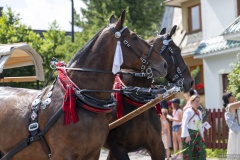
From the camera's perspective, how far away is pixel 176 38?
2412 cm

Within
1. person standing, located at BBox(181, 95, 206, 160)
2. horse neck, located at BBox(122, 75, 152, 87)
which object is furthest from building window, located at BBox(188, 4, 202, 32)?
horse neck, located at BBox(122, 75, 152, 87)

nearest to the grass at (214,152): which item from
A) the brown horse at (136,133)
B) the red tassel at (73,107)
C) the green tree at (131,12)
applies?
the brown horse at (136,133)

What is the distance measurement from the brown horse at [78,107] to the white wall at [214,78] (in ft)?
43.0

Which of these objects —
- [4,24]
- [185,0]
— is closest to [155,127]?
[4,24]

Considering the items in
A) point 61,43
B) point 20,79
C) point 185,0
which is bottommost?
point 20,79

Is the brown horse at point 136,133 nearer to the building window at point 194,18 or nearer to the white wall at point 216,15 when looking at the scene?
the white wall at point 216,15

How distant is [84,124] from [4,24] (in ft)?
34.8

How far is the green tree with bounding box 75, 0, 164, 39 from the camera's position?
21.3 metres

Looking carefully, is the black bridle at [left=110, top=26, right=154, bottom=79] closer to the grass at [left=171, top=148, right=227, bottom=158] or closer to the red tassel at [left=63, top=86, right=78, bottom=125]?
the red tassel at [left=63, top=86, right=78, bottom=125]

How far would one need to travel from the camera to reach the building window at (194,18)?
21.2m

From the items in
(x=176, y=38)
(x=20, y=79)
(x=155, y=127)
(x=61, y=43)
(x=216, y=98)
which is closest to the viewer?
(x=155, y=127)

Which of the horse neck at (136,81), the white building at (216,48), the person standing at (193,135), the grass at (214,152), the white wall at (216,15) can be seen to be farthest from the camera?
the white wall at (216,15)

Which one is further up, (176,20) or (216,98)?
(176,20)

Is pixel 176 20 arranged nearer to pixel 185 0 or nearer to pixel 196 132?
pixel 185 0
